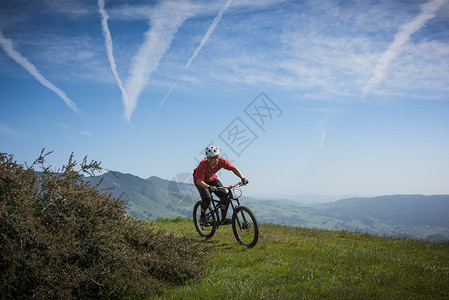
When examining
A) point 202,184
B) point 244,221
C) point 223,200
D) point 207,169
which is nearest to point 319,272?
point 244,221

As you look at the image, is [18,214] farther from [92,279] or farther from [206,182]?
[206,182]

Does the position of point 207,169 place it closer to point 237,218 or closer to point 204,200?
point 204,200

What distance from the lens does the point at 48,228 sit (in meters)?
5.52

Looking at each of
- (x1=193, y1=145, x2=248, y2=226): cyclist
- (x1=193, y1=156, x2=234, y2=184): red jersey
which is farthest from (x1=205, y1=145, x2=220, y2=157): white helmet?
(x1=193, y1=156, x2=234, y2=184): red jersey

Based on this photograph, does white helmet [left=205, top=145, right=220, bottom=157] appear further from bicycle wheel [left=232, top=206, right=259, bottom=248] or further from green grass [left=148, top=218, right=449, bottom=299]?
green grass [left=148, top=218, right=449, bottom=299]

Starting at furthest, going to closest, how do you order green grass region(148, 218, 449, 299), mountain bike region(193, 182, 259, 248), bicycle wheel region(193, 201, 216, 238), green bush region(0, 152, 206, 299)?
bicycle wheel region(193, 201, 216, 238) < mountain bike region(193, 182, 259, 248) < green grass region(148, 218, 449, 299) < green bush region(0, 152, 206, 299)

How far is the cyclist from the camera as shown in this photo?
31.8ft

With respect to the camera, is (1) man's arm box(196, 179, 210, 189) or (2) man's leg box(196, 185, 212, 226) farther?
(2) man's leg box(196, 185, 212, 226)

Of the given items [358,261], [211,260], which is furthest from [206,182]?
[358,261]

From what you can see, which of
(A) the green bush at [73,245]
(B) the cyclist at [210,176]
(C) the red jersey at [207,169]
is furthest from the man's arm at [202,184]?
(A) the green bush at [73,245]

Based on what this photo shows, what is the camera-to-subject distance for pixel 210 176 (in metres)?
10.4

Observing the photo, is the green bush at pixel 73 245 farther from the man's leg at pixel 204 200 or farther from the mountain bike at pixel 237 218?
the man's leg at pixel 204 200

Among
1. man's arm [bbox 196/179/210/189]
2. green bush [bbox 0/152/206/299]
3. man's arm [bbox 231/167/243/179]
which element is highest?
man's arm [bbox 231/167/243/179]

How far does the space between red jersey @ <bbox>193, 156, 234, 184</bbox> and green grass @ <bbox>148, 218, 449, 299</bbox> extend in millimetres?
2157
